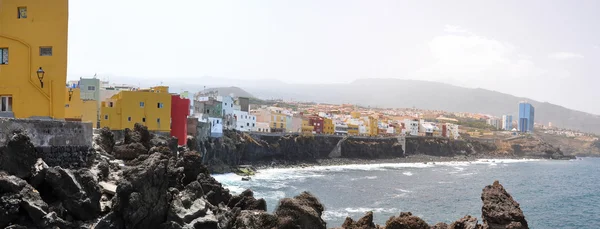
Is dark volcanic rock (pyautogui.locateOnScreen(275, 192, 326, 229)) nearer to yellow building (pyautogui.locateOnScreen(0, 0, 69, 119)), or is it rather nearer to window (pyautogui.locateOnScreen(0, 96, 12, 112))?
yellow building (pyautogui.locateOnScreen(0, 0, 69, 119))

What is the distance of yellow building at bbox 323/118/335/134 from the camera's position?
117938 mm

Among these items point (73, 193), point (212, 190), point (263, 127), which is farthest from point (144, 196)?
point (263, 127)

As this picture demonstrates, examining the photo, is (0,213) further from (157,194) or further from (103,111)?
(103,111)

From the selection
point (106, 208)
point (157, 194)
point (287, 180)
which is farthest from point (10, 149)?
point (287, 180)

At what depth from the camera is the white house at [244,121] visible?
9339 centimetres

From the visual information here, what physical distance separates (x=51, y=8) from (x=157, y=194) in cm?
716

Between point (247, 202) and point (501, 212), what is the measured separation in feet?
33.2

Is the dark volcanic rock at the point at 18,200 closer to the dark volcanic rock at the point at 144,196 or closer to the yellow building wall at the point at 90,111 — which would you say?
the dark volcanic rock at the point at 144,196

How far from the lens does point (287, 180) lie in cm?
6278

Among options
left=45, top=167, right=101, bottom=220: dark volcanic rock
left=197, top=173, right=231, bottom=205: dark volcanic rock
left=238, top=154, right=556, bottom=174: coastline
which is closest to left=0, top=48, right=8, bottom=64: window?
left=45, top=167, right=101, bottom=220: dark volcanic rock

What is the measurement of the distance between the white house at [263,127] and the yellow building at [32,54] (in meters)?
81.8

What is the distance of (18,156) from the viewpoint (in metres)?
14.9

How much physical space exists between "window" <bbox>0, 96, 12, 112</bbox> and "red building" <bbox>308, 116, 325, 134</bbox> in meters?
97.6

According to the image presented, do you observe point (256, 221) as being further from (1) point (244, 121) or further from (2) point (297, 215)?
(1) point (244, 121)
